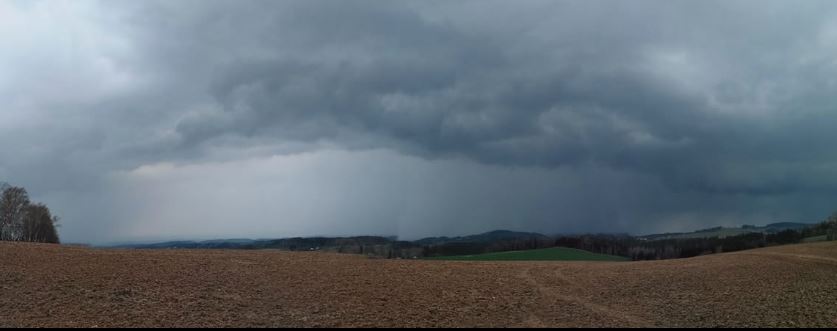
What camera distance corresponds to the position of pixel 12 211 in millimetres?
71688

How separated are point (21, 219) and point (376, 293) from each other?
224 feet

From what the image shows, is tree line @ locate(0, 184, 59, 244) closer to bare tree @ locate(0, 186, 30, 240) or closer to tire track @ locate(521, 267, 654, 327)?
bare tree @ locate(0, 186, 30, 240)

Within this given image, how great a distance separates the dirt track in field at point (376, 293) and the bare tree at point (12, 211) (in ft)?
152

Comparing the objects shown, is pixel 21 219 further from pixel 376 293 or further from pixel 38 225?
pixel 376 293

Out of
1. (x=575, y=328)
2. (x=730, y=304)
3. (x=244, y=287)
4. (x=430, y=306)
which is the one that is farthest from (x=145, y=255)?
(x=730, y=304)

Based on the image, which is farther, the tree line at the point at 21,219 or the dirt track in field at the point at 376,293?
the tree line at the point at 21,219

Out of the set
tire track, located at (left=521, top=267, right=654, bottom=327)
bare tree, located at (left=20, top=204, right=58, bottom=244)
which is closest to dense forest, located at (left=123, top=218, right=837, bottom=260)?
bare tree, located at (left=20, top=204, right=58, bottom=244)

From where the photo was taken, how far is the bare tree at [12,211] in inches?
2781

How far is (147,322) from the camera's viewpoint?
17312 millimetres

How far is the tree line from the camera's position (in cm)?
7094

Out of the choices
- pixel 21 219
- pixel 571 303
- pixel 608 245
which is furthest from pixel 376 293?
pixel 608 245

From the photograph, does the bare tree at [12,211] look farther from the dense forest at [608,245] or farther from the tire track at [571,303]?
the tire track at [571,303]

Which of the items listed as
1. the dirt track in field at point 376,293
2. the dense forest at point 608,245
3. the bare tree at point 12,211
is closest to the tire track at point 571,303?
the dirt track in field at point 376,293

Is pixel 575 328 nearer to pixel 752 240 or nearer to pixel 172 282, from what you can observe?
pixel 172 282
